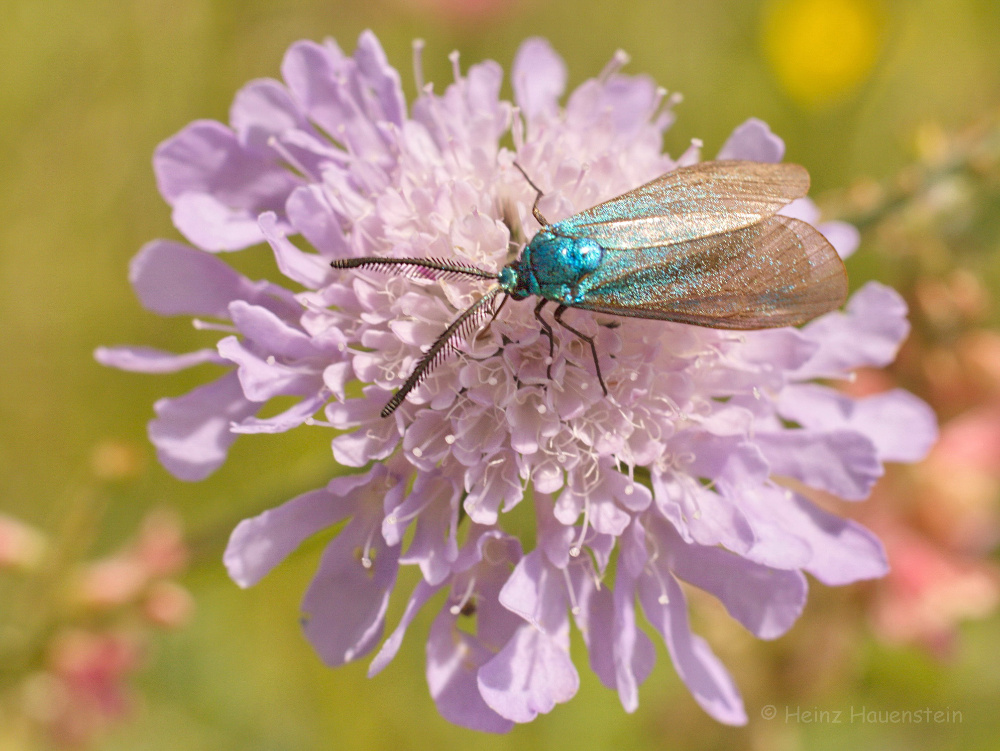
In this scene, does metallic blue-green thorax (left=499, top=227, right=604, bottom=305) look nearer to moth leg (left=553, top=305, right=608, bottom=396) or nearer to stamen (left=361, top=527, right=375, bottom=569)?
moth leg (left=553, top=305, right=608, bottom=396)

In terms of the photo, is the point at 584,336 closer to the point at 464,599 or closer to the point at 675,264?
the point at 675,264

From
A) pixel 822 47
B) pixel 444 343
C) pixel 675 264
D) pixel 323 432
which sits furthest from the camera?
pixel 822 47

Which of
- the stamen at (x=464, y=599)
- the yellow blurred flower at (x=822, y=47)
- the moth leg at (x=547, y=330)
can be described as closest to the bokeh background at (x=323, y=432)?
the yellow blurred flower at (x=822, y=47)

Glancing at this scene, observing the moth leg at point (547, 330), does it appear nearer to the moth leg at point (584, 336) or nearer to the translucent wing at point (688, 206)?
the moth leg at point (584, 336)

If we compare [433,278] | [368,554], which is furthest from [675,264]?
[368,554]

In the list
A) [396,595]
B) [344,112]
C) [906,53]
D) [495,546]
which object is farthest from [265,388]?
[906,53]

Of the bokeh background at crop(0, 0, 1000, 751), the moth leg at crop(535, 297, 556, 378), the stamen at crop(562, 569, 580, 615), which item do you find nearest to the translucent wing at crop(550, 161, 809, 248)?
the moth leg at crop(535, 297, 556, 378)
